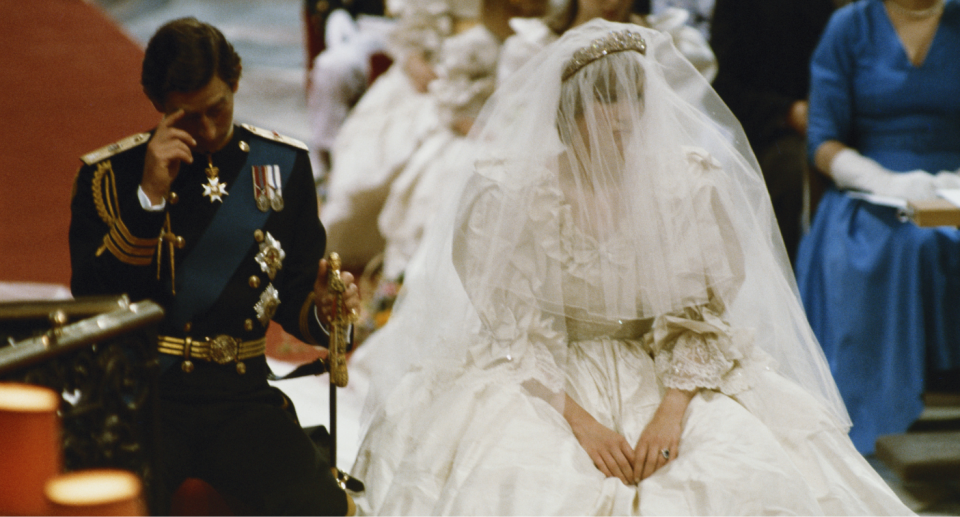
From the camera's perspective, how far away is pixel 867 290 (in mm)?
3074

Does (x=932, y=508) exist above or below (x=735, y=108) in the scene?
below

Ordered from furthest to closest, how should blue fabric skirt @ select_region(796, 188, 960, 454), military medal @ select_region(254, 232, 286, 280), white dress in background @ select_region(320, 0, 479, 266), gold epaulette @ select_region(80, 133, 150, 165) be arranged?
1. white dress in background @ select_region(320, 0, 479, 266)
2. blue fabric skirt @ select_region(796, 188, 960, 454)
3. military medal @ select_region(254, 232, 286, 280)
4. gold epaulette @ select_region(80, 133, 150, 165)

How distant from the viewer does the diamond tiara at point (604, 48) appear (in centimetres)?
201

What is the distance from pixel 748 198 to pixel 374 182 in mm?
3020

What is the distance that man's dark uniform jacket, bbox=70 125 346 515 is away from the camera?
175 cm

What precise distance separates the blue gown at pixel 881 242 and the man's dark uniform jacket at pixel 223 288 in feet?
6.60

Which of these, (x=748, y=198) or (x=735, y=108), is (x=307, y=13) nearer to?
(x=735, y=108)

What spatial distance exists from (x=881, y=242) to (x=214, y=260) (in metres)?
2.30

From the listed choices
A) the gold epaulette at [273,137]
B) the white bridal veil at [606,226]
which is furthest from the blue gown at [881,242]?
the gold epaulette at [273,137]

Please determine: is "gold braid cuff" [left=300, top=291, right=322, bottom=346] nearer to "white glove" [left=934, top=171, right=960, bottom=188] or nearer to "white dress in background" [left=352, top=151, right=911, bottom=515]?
"white dress in background" [left=352, top=151, right=911, bottom=515]

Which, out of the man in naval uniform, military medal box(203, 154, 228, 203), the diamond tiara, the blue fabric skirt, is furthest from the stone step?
military medal box(203, 154, 228, 203)

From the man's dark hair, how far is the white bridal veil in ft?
2.25

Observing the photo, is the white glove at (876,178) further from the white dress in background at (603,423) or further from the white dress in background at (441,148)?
the white dress in background at (441,148)

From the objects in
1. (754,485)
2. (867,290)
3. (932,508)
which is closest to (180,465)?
(754,485)
